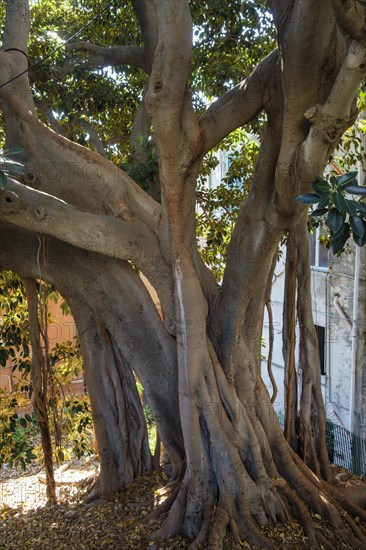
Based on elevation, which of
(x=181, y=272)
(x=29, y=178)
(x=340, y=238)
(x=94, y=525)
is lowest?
(x=94, y=525)

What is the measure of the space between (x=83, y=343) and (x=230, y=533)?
195cm

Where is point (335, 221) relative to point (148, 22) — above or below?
below

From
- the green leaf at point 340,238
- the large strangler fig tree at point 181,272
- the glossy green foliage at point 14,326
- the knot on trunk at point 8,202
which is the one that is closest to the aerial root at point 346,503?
the large strangler fig tree at point 181,272

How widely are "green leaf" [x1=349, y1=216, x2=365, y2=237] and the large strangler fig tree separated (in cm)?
77

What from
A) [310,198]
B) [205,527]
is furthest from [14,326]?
[310,198]

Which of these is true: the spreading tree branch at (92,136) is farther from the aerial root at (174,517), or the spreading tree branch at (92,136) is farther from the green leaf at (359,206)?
the green leaf at (359,206)

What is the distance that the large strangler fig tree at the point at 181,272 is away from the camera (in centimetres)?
390

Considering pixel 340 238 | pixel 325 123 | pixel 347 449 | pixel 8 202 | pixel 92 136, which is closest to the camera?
pixel 340 238

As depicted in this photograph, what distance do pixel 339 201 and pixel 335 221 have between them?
10 cm

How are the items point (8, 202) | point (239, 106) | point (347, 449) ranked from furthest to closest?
point (347, 449), point (239, 106), point (8, 202)

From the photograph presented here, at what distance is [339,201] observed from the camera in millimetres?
2850

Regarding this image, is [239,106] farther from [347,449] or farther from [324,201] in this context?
[347,449]

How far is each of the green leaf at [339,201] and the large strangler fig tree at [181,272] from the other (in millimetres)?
724

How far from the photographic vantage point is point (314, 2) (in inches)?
128
